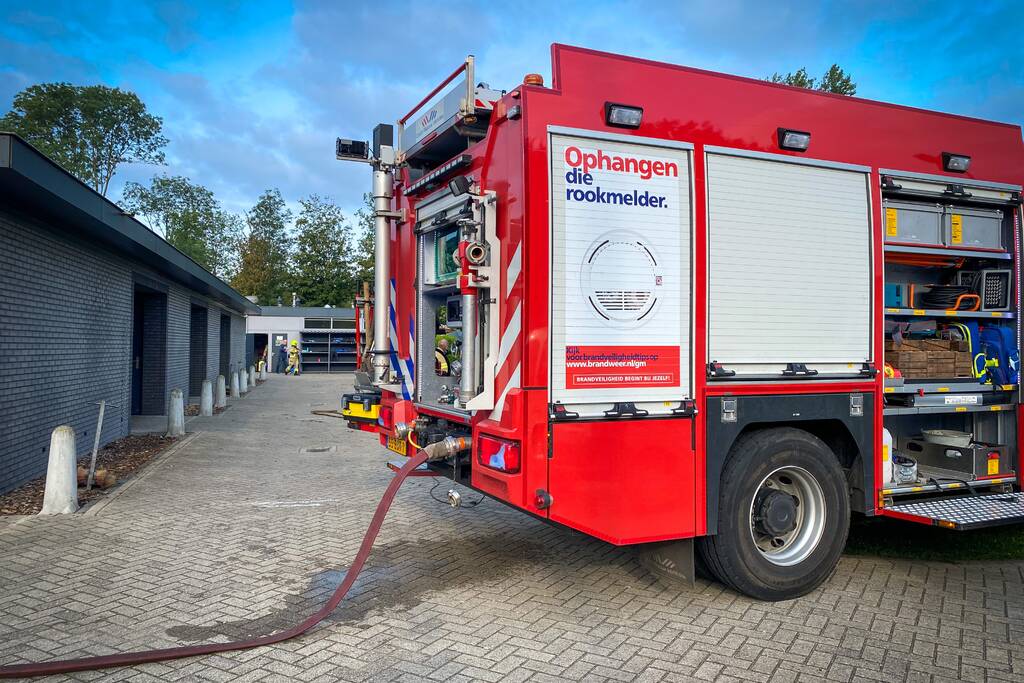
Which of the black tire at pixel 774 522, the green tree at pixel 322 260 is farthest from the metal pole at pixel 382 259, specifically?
the green tree at pixel 322 260

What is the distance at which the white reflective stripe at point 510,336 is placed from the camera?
3.96 meters

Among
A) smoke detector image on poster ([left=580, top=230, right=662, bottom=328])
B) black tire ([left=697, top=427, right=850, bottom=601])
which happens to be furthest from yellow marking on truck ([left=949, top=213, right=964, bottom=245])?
smoke detector image on poster ([left=580, top=230, right=662, bottom=328])

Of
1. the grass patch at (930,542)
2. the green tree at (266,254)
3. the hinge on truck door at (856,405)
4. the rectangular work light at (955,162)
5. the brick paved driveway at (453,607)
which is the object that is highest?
the green tree at (266,254)

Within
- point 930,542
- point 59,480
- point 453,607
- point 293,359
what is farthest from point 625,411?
point 293,359

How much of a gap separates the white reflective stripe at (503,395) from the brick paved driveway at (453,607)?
1259 mm

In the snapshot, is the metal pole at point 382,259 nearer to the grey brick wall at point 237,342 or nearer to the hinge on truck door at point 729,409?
the hinge on truck door at point 729,409

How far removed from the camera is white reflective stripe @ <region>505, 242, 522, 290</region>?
12.9ft

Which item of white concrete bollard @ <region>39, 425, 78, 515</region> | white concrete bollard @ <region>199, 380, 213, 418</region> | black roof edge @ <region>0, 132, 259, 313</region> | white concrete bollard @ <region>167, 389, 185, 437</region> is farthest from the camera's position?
white concrete bollard @ <region>199, 380, 213, 418</region>

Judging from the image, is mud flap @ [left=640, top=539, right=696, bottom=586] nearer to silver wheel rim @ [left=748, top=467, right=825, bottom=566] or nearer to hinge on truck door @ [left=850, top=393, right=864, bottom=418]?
silver wheel rim @ [left=748, top=467, right=825, bottom=566]

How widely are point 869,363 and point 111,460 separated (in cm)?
962

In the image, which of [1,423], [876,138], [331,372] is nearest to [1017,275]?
[876,138]

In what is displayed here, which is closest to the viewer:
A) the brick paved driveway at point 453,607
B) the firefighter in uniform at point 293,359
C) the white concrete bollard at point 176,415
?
the brick paved driveway at point 453,607

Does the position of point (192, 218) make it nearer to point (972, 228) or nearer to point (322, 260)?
point (322, 260)

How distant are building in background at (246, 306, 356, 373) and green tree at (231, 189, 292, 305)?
47.2ft
